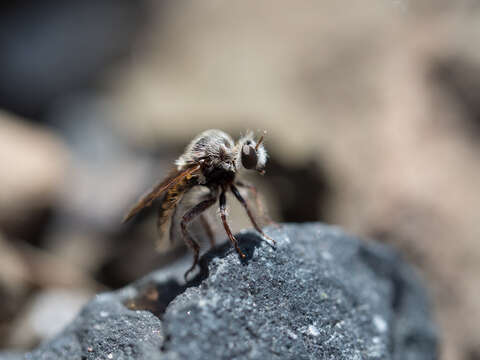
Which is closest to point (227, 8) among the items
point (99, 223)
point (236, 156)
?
point (99, 223)

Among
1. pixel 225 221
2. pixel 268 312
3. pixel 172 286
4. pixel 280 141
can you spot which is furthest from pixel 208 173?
pixel 280 141

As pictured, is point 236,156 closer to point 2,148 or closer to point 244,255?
point 244,255

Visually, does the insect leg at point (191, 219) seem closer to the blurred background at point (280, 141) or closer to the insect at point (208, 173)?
the insect at point (208, 173)

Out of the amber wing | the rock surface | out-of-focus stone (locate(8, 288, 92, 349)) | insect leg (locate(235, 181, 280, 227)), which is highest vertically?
the amber wing

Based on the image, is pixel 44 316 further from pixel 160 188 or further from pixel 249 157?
pixel 249 157

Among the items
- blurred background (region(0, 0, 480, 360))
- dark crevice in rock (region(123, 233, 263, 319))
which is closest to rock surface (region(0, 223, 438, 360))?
dark crevice in rock (region(123, 233, 263, 319))

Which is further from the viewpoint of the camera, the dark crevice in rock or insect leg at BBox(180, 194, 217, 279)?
insect leg at BBox(180, 194, 217, 279)

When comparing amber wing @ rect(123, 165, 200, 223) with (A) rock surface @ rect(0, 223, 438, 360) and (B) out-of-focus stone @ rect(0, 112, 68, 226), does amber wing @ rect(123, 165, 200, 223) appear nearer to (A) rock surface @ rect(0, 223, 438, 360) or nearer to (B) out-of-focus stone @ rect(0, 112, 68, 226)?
(A) rock surface @ rect(0, 223, 438, 360)
